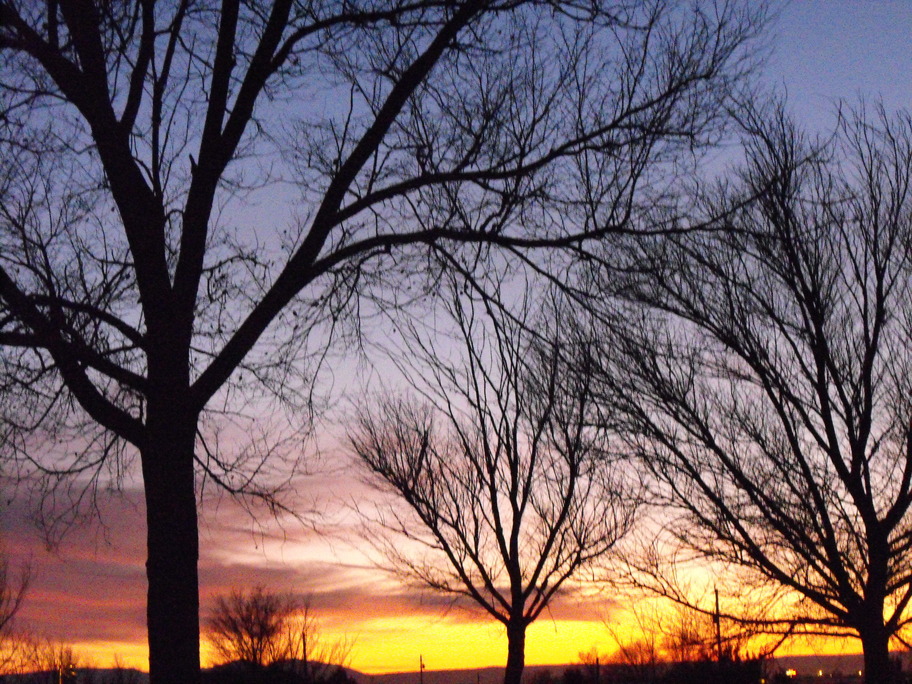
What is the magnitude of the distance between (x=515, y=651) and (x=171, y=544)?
11.7 meters

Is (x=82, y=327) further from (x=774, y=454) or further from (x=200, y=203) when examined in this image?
(x=774, y=454)

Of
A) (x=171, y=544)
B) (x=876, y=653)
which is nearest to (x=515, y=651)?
(x=876, y=653)

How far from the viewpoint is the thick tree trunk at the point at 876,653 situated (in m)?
12.1

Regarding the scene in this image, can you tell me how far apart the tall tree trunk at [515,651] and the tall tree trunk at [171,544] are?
11.3 m

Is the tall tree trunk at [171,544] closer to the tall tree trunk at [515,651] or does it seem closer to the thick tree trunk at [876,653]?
the thick tree trunk at [876,653]

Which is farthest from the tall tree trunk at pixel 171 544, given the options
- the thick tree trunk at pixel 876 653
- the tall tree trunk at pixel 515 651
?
the tall tree trunk at pixel 515 651

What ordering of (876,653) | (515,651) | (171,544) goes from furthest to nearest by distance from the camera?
(515,651), (876,653), (171,544)

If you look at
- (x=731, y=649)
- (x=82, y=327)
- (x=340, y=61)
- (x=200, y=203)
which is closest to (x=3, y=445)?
(x=82, y=327)

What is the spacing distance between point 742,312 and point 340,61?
7.45 meters

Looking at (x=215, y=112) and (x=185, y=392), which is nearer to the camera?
(x=185, y=392)

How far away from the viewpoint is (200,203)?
6.05 m

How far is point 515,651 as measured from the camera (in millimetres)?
16281

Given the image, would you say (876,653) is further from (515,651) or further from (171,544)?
(171,544)

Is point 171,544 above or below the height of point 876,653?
above
